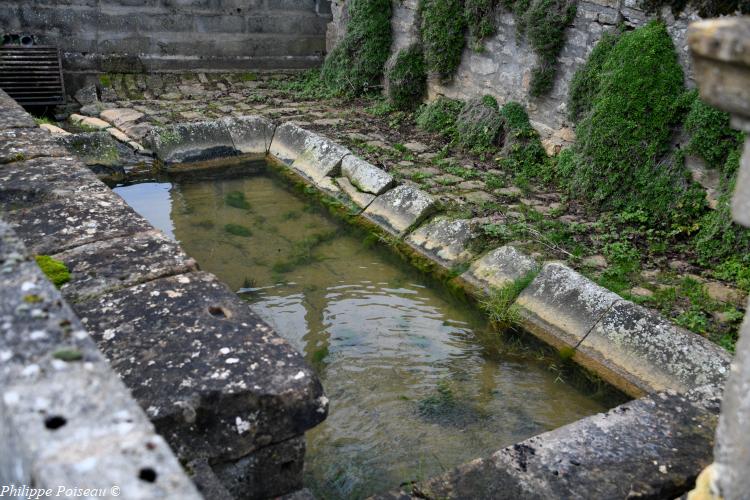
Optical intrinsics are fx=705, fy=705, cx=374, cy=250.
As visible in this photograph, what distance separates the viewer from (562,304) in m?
4.31

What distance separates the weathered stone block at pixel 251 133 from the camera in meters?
7.50

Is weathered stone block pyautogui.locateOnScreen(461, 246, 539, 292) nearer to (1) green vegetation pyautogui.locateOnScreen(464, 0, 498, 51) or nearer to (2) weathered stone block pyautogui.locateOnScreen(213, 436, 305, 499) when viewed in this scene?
(2) weathered stone block pyautogui.locateOnScreen(213, 436, 305, 499)

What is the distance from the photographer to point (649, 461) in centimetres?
240

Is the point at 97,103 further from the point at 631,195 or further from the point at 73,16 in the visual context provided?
the point at 631,195

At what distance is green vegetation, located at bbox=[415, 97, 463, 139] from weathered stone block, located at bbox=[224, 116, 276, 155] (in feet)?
5.43

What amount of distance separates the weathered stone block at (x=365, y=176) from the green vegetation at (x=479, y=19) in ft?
6.32

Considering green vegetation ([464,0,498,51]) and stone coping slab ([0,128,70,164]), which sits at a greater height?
green vegetation ([464,0,498,51])

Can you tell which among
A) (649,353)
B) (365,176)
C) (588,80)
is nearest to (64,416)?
(649,353)

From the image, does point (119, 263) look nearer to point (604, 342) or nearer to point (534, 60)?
point (604, 342)

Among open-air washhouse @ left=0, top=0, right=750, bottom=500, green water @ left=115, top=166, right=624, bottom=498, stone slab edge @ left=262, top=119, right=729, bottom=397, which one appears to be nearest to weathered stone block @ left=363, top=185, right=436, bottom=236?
open-air washhouse @ left=0, top=0, right=750, bottom=500

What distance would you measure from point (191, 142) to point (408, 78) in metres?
2.58

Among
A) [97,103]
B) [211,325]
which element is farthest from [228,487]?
[97,103]

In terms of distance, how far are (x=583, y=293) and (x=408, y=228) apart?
5.59ft

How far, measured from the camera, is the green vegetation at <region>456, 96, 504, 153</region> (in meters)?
6.95
